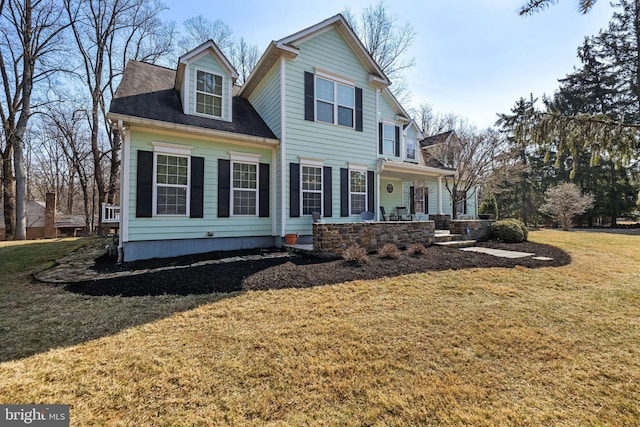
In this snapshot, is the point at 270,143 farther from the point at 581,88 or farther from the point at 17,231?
the point at 581,88

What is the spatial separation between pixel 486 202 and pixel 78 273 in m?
24.3

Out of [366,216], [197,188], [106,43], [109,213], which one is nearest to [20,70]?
[106,43]

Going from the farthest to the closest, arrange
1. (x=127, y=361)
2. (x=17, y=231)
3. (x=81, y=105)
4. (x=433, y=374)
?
(x=81, y=105)
(x=17, y=231)
(x=127, y=361)
(x=433, y=374)

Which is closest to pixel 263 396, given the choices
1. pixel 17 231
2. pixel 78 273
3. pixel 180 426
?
pixel 180 426

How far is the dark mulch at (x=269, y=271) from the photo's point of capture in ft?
17.1

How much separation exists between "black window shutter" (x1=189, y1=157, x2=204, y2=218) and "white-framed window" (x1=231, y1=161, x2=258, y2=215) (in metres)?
0.92

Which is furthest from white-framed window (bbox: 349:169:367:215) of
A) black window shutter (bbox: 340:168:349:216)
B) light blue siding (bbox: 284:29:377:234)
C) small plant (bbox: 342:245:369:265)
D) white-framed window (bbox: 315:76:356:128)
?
small plant (bbox: 342:245:369:265)

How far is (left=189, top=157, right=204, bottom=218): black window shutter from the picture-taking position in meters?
8.21

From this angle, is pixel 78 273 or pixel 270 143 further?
pixel 270 143

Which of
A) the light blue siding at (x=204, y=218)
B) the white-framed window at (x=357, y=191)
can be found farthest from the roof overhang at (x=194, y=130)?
the white-framed window at (x=357, y=191)

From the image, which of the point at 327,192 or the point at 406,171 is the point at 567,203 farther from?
the point at 327,192

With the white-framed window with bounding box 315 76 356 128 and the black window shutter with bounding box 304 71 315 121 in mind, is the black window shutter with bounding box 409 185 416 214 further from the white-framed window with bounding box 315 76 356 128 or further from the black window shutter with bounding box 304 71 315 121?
the black window shutter with bounding box 304 71 315 121

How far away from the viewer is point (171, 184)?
26.1 ft

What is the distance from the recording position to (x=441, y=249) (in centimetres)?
873
